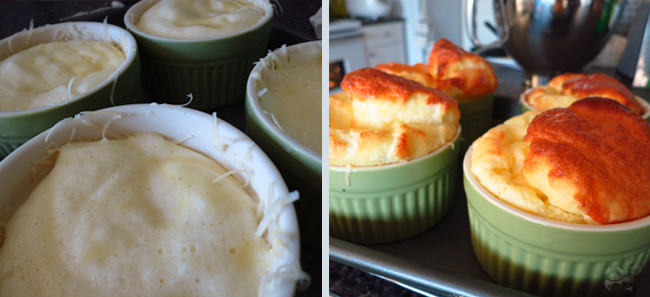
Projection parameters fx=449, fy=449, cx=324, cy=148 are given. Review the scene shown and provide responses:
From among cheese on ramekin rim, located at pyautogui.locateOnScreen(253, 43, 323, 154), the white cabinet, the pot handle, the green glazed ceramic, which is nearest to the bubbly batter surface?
cheese on ramekin rim, located at pyautogui.locateOnScreen(253, 43, 323, 154)

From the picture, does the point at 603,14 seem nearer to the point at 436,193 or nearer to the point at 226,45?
the point at 436,193

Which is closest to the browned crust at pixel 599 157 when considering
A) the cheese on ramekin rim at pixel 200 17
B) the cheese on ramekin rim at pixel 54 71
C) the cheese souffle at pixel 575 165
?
the cheese souffle at pixel 575 165

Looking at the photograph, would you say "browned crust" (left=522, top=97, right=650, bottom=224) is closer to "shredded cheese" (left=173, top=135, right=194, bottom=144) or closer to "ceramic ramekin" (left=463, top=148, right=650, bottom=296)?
"ceramic ramekin" (left=463, top=148, right=650, bottom=296)

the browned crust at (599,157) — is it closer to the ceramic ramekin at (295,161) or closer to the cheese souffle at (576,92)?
the cheese souffle at (576,92)

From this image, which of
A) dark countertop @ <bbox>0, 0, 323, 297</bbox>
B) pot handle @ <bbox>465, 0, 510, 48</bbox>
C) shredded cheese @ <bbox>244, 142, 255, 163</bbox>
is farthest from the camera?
pot handle @ <bbox>465, 0, 510, 48</bbox>

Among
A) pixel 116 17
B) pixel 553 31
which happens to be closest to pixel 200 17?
pixel 116 17

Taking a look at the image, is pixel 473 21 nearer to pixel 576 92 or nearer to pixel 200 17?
pixel 576 92
